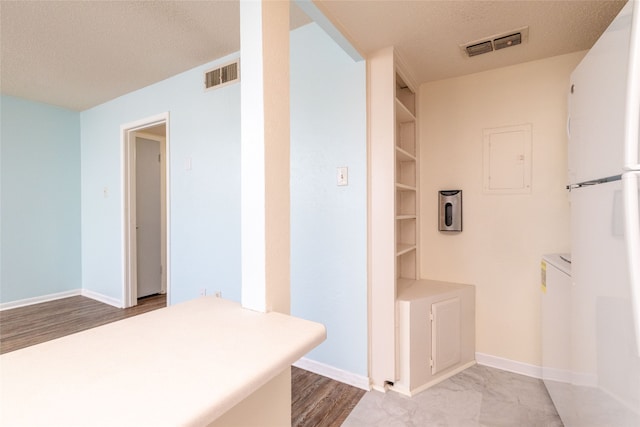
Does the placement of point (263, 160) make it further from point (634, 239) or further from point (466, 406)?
point (466, 406)

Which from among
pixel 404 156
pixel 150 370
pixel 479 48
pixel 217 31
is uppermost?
pixel 217 31

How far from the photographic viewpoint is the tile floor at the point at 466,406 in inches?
65.9

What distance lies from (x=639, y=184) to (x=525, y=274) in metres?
1.64

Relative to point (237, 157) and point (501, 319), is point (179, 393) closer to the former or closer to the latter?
point (237, 157)

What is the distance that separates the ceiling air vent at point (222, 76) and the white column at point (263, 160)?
1.56 m

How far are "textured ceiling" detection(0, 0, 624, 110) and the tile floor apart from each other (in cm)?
223

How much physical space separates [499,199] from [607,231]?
4.30ft

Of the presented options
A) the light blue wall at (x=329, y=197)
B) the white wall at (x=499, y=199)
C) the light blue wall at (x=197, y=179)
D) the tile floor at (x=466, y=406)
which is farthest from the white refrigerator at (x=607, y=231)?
the light blue wall at (x=197, y=179)

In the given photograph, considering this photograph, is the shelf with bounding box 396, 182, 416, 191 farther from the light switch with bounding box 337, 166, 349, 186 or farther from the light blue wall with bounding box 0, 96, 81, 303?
the light blue wall with bounding box 0, 96, 81, 303

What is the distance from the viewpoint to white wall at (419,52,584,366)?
2.10 meters

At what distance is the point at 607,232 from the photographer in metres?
1.02

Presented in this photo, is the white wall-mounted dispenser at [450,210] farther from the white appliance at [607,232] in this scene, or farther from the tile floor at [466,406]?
the tile floor at [466,406]

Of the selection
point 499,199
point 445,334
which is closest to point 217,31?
point 499,199

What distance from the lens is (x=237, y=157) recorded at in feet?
8.13
